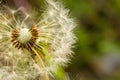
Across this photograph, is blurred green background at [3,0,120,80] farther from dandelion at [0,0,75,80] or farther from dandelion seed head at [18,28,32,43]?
dandelion seed head at [18,28,32,43]

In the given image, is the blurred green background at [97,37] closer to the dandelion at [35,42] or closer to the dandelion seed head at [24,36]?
the dandelion at [35,42]

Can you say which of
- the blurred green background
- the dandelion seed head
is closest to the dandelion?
the dandelion seed head

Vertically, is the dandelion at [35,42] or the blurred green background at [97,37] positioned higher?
the blurred green background at [97,37]

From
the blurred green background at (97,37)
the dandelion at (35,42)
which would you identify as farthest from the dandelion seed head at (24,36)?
the blurred green background at (97,37)

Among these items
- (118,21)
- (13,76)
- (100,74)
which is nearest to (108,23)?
(118,21)

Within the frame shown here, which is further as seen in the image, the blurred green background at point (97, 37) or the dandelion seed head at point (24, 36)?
the blurred green background at point (97, 37)
